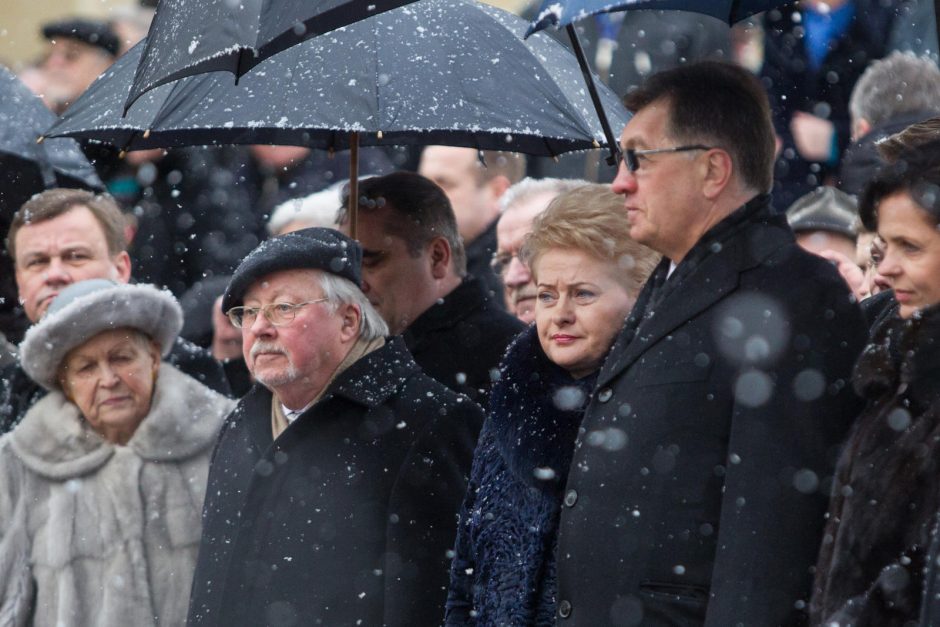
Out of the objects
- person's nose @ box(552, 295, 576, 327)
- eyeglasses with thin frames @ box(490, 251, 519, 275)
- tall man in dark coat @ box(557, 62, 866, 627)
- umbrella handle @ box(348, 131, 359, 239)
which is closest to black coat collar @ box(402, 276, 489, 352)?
umbrella handle @ box(348, 131, 359, 239)

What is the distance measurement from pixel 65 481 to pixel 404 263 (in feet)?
4.23

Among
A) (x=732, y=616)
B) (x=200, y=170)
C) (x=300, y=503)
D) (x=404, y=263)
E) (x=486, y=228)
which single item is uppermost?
(x=200, y=170)

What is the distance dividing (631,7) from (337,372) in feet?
5.12

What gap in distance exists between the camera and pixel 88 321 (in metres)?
5.17

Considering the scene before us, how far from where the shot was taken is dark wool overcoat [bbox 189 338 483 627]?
4379 millimetres

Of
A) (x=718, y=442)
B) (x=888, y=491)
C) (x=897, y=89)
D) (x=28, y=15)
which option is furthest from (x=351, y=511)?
(x=28, y=15)

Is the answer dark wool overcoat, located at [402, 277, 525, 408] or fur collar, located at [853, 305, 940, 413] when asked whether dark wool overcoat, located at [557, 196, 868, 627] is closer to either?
fur collar, located at [853, 305, 940, 413]

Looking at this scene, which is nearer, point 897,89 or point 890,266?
point 890,266

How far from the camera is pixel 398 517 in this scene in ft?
14.4

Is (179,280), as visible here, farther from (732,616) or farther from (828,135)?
(732,616)

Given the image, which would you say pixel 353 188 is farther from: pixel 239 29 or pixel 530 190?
pixel 239 29

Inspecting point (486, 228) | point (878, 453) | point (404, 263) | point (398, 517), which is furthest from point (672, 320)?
point (486, 228)

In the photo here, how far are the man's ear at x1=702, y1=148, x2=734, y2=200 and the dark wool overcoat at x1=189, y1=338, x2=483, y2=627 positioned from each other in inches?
48.4

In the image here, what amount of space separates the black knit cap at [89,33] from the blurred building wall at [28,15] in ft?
10.1
